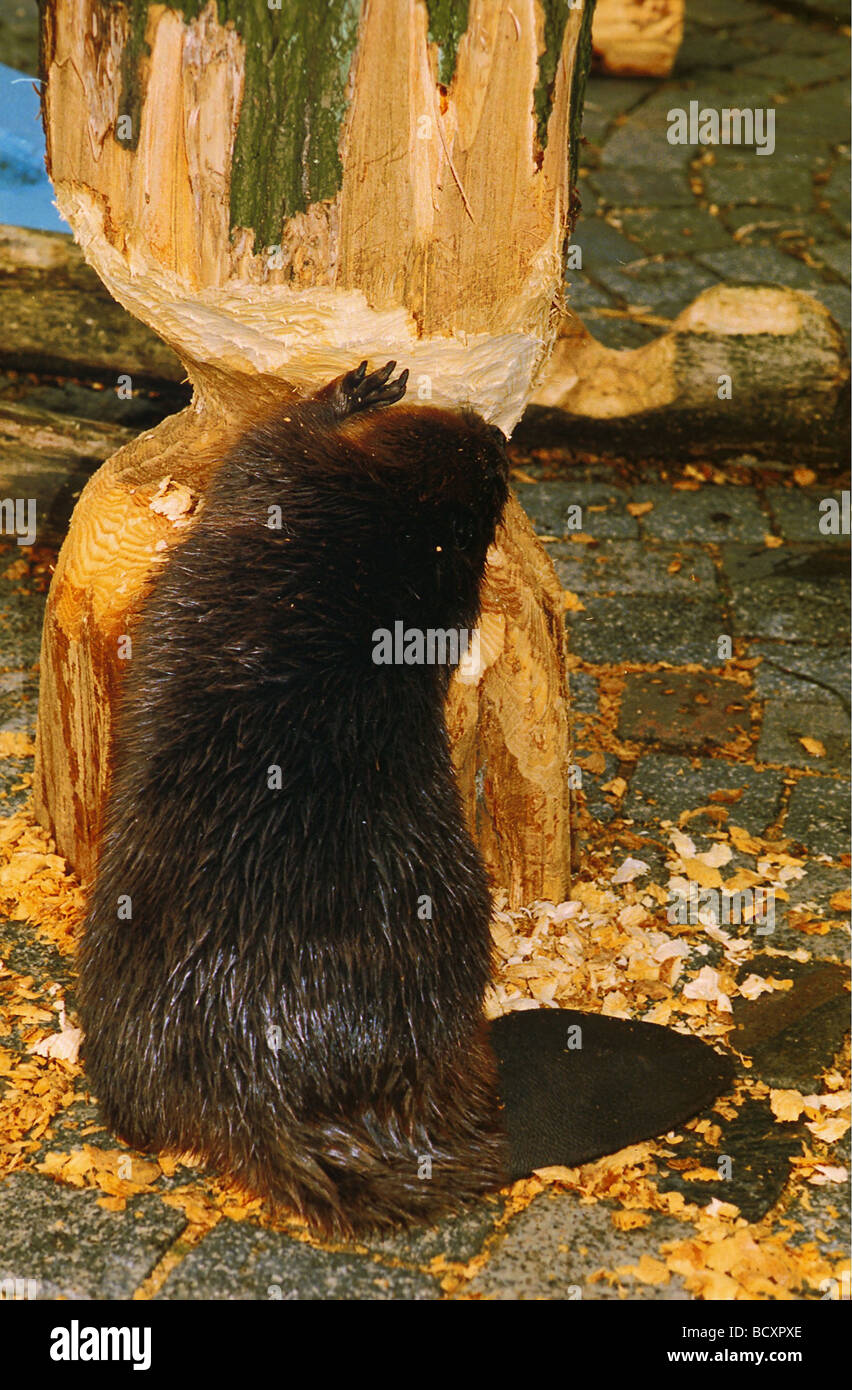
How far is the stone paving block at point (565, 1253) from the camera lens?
2.71 metres

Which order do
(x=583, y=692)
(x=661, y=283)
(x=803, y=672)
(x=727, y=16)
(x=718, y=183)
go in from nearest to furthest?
(x=583, y=692) → (x=803, y=672) → (x=661, y=283) → (x=718, y=183) → (x=727, y=16)

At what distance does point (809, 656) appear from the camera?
5.00 metres

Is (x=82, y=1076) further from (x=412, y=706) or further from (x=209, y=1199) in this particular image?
(x=412, y=706)

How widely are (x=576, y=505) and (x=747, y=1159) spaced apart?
3321 mm

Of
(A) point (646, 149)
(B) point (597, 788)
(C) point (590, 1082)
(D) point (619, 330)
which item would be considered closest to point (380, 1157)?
(C) point (590, 1082)

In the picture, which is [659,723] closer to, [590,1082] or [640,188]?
[590,1082]

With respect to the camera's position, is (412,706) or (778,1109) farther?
(778,1109)

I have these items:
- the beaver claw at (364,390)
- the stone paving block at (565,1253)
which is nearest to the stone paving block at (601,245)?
the beaver claw at (364,390)

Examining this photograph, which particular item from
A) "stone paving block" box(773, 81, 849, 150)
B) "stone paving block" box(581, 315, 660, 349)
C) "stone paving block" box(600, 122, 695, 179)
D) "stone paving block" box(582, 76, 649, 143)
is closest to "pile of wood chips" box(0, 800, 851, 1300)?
"stone paving block" box(581, 315, 660, 349)

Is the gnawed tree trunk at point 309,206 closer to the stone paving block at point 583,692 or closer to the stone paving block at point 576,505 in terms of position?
the stone paving block at point 583,692

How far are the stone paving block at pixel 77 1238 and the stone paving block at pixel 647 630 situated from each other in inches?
105

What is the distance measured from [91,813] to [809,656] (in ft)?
8.60

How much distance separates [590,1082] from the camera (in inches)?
122
